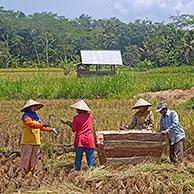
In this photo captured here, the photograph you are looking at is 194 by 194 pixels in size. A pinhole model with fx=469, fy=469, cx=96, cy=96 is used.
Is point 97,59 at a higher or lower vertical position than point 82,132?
higher

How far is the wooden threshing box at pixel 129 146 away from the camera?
6543mm

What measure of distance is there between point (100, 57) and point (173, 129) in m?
31.4

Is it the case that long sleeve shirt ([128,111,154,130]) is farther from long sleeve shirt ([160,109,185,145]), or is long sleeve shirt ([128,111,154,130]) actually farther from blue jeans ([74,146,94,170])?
blue jeans ([74,146,94,170])

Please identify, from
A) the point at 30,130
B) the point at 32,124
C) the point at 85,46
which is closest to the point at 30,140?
the point at 30,130

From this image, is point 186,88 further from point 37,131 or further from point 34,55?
point 34,55

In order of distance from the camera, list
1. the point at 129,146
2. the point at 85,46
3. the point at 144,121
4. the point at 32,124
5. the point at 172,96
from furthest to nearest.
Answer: the point at 85,46 → the point at 172,96 → the point at 144,121 → the point at 129,146 → the point at 32,124

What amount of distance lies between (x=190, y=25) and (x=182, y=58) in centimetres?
1303

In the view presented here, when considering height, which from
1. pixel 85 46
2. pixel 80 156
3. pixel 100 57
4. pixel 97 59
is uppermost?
pixel 85 46

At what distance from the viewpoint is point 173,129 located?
6754 millimetres

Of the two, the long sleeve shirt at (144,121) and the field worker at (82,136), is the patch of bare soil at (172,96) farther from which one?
the field worker at (82,136)

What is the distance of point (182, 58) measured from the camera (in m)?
55.3

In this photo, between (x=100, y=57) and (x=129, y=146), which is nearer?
(x=129, y=146)

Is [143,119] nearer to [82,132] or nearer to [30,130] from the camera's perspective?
[82,132]

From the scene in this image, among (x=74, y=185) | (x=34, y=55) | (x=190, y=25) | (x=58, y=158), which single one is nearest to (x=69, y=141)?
(x=58, y=158)
